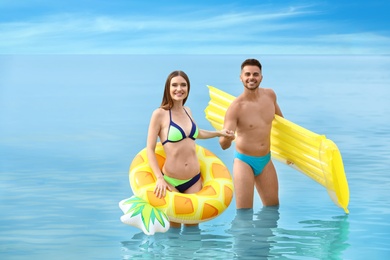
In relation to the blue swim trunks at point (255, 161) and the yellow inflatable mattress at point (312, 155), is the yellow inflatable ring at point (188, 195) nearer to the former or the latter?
the blue swim trunks at point (255, 161)

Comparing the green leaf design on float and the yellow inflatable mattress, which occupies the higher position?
the yellow inflatable mattress

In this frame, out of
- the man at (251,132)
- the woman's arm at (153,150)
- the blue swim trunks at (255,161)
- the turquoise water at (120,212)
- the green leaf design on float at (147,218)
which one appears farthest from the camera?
the blue swim trunks at (255,161)

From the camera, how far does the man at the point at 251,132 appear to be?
7098 mm

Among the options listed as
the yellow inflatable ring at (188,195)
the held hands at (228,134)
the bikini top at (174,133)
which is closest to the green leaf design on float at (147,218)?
the yellow inflatable ring at (188,195)

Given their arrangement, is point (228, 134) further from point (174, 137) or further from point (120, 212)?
point (120, 212)

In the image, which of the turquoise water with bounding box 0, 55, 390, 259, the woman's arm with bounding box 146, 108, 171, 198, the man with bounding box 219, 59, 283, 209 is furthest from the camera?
the man with bounding box 219, 59, 283, 209

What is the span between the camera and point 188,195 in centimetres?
649

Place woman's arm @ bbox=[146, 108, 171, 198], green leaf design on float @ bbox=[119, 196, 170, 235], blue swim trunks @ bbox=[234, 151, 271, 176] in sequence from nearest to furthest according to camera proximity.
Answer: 1. green leaf design on float @ bbox=[119, 196, 170, 235]
2. woman's arm @ bbox=[146, 108, 171, 198]
3. blue swim trunks @ bbox=[234, 151, 271, 176]

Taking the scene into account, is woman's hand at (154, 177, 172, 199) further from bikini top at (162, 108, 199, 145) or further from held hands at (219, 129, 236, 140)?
held hands at (219, 129, 236, 140)

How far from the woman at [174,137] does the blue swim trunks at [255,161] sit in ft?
2.53

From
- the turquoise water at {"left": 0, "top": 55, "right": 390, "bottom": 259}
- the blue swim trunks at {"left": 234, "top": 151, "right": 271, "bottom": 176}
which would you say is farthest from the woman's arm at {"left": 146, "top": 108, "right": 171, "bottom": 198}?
the blue swim trunks at {"left": 234, "top": 151, "right": 271, "bottom": 176}

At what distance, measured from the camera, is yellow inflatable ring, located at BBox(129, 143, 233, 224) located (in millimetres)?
6422

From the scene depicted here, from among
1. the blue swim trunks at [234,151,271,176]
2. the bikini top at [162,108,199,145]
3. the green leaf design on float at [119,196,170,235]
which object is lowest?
the green leaf design on float at [119,196,170,235]

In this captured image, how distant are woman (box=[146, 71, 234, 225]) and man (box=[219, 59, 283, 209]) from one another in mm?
497
